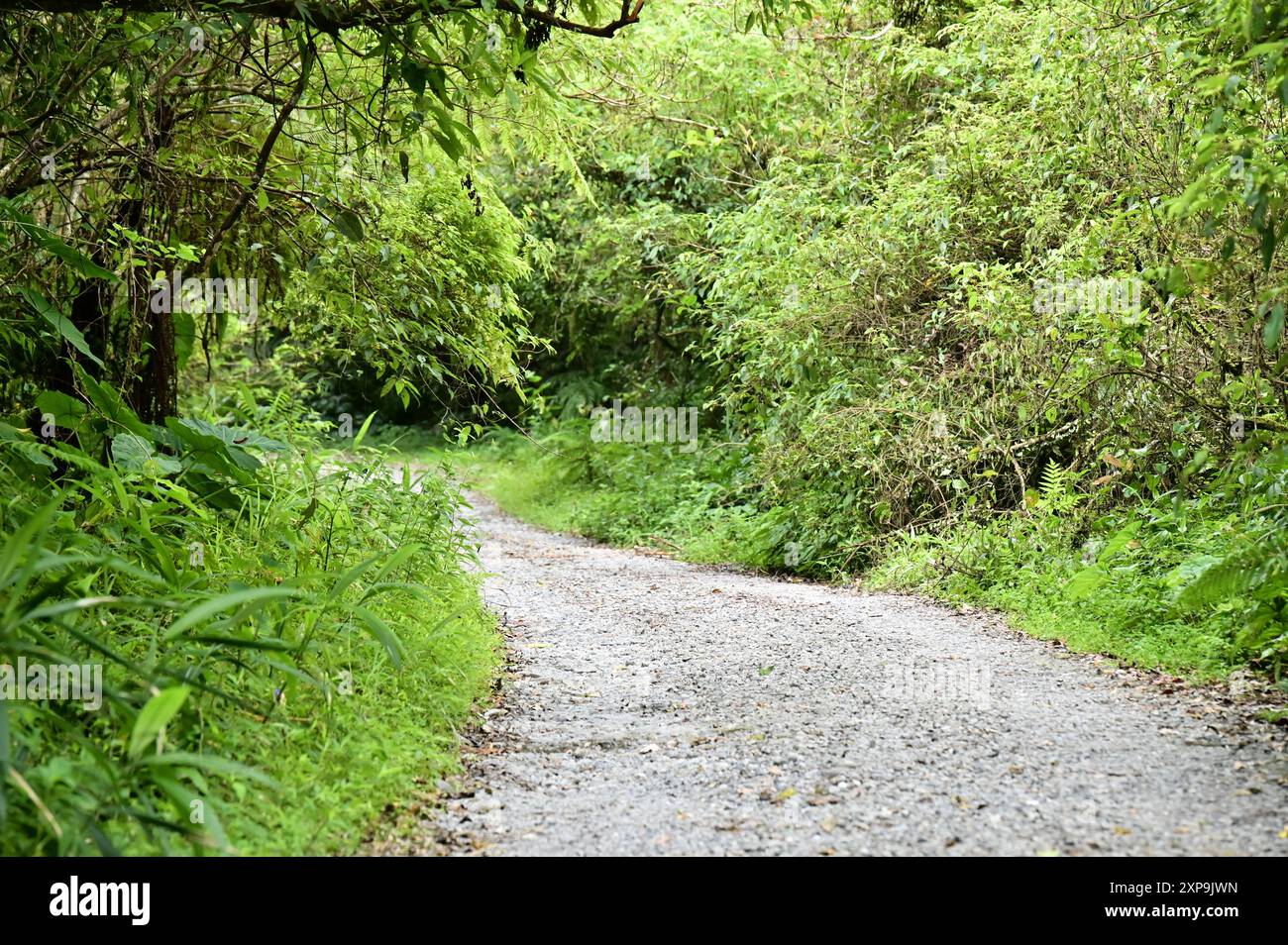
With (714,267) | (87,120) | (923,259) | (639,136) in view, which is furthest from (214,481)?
(639,136)

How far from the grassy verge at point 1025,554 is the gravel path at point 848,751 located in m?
0.33

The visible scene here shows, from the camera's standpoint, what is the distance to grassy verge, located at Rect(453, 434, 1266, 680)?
5.75 metres

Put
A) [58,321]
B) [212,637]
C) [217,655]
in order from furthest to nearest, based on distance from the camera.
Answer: [58,321]
[217,655]
[212,637]

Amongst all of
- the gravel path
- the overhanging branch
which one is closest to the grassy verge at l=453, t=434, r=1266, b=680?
the gravel path

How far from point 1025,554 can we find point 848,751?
395 centimetres

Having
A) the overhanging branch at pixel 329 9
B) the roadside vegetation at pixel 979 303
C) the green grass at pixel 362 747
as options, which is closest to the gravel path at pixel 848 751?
the green grass at pixel 362 747

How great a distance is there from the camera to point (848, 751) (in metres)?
4.29

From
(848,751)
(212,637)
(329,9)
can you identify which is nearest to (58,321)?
(329,9)

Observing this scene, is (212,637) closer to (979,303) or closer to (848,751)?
(848,751)

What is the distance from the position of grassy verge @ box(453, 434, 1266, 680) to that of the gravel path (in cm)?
33

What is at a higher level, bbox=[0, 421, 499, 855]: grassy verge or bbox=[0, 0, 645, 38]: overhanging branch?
bbox=[0, 0, 645, 38]: overhanging branch

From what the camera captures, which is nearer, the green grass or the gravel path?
the green grass

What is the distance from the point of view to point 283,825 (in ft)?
10.6

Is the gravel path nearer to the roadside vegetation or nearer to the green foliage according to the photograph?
the green foliage
